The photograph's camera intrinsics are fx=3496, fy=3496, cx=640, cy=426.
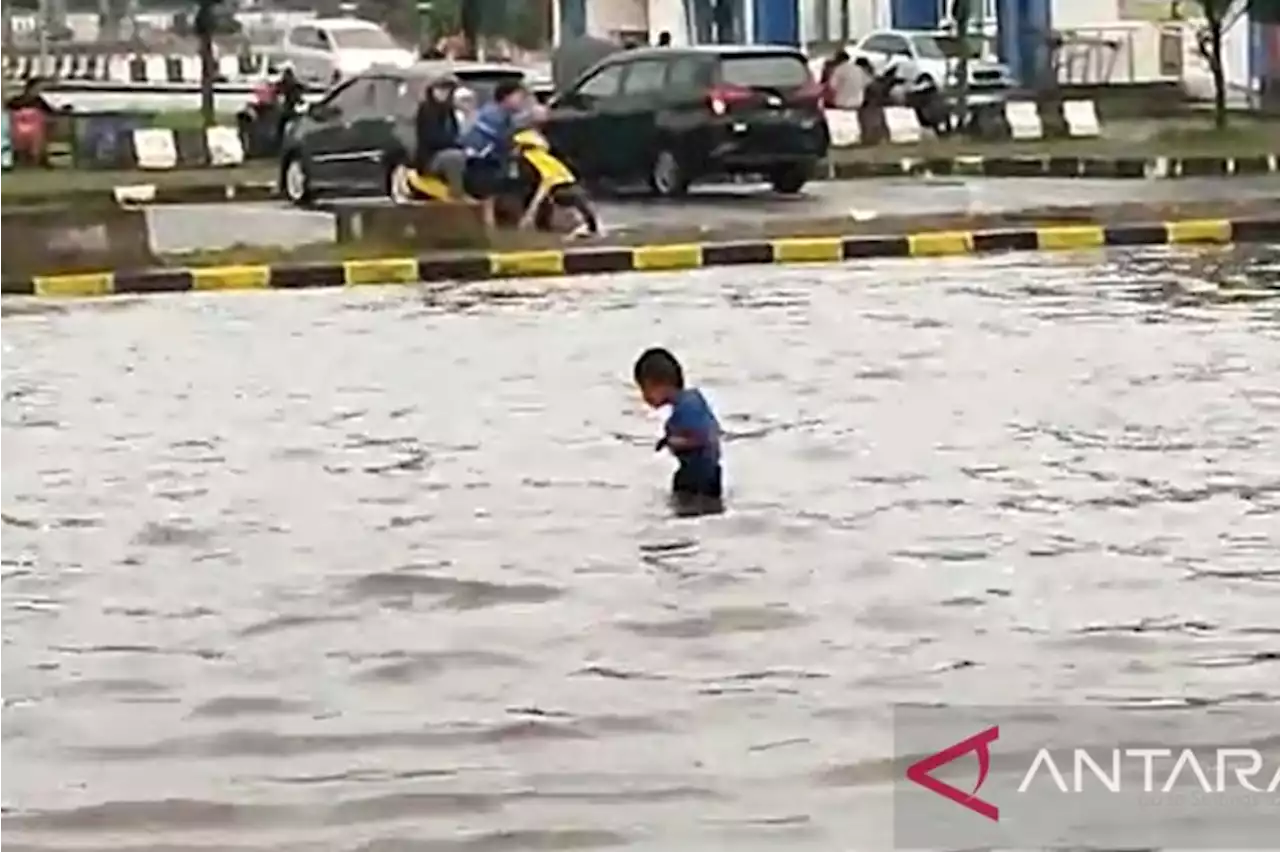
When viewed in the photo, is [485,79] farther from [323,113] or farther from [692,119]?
[692,119]

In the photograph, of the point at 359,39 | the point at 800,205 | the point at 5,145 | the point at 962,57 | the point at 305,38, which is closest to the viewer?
the point at 800,205

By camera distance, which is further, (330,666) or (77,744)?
(330,666)

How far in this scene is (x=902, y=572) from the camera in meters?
11.8

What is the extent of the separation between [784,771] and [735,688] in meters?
1.11

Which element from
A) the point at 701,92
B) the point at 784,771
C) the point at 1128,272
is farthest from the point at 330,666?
the point at 701,92

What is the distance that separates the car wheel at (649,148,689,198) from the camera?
3534 cm

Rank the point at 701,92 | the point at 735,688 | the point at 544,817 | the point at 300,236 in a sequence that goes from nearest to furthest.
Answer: the point at 544,817, the point at 735,688, the point at 300,236, the point at 701,92

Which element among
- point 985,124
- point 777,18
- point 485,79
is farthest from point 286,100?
point 777,18

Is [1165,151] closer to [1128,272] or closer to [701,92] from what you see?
[701,92]

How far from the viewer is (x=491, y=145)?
31688mm

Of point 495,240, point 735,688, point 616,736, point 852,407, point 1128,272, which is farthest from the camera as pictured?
point 495,240

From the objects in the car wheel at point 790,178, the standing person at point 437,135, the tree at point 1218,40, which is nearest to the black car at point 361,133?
the standing person at point 437,135

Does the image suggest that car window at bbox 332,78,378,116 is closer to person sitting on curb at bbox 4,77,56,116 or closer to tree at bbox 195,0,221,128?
person sitting on curb at bbox 4,77,56,116

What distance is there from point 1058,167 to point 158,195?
9820 mm
